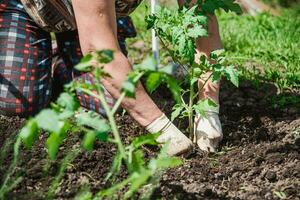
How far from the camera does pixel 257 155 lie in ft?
7.37

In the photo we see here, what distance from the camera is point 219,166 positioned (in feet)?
7.26

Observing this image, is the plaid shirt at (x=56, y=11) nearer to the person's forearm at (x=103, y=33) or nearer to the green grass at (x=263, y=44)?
the green grass at (x=263, y=44)

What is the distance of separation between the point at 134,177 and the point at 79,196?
0.34 m

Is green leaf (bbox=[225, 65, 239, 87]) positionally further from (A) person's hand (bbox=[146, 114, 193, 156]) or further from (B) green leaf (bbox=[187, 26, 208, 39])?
(A) person's hand (bbox=[146, 114, 193, 156])

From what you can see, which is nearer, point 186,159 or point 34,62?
point 186,159

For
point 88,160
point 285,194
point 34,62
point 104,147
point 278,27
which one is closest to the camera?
point 285,194

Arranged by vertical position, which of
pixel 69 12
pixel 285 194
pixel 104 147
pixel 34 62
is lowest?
pixel 285 194

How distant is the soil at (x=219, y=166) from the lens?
1978 mm

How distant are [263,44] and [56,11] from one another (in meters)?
1.42

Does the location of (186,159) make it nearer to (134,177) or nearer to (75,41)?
(134,177)

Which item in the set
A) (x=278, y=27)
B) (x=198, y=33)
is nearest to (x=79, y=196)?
(x=198, y=33)

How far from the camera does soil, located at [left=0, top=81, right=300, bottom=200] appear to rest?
1978 millimetres

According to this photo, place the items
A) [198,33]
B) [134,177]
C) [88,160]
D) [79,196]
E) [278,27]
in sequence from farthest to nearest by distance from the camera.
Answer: [278,27]
[88,160]
[198,33]
[79,196]
[134,177]

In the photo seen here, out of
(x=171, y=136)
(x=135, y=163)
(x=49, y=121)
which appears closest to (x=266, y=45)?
(x=171, y=136)
